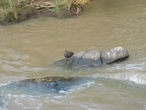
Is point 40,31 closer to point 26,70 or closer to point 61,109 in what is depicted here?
point 26,70

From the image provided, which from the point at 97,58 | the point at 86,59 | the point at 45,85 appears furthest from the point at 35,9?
the point at 45,85

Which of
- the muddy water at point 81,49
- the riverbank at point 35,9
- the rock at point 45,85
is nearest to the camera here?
the muddy water at point 81,49

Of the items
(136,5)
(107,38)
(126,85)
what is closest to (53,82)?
(126,85)

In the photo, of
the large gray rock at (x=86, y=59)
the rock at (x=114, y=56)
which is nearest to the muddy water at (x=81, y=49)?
the rock at (x=114, y=56)

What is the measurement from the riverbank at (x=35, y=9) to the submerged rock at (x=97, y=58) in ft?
15.7

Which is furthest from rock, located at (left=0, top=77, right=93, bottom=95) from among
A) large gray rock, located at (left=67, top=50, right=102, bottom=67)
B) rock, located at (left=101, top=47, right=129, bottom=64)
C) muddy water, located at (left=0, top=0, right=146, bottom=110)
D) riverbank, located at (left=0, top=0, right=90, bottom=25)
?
riverbank, located at (left=0, top=0, right=90, bottom=25)

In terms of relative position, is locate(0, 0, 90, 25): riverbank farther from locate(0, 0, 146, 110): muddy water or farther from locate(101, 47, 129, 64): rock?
locate(101, 47, 129, 64): rock

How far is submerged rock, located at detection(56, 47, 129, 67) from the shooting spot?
714 centimetres

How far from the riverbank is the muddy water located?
17.4 inches

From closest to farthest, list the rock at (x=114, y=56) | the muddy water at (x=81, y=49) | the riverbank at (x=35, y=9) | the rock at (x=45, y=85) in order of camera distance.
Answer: the muddy water at (x=81, y=49), the rock at (x=45, y=85), the rock at (x=114, y=56), the riverbank at (x=35, y=9)

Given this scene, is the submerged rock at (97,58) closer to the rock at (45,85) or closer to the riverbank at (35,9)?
the rock at (45,85)

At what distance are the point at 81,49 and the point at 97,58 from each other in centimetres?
125

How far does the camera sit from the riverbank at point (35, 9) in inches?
464

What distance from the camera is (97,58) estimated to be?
7203 millimetres
